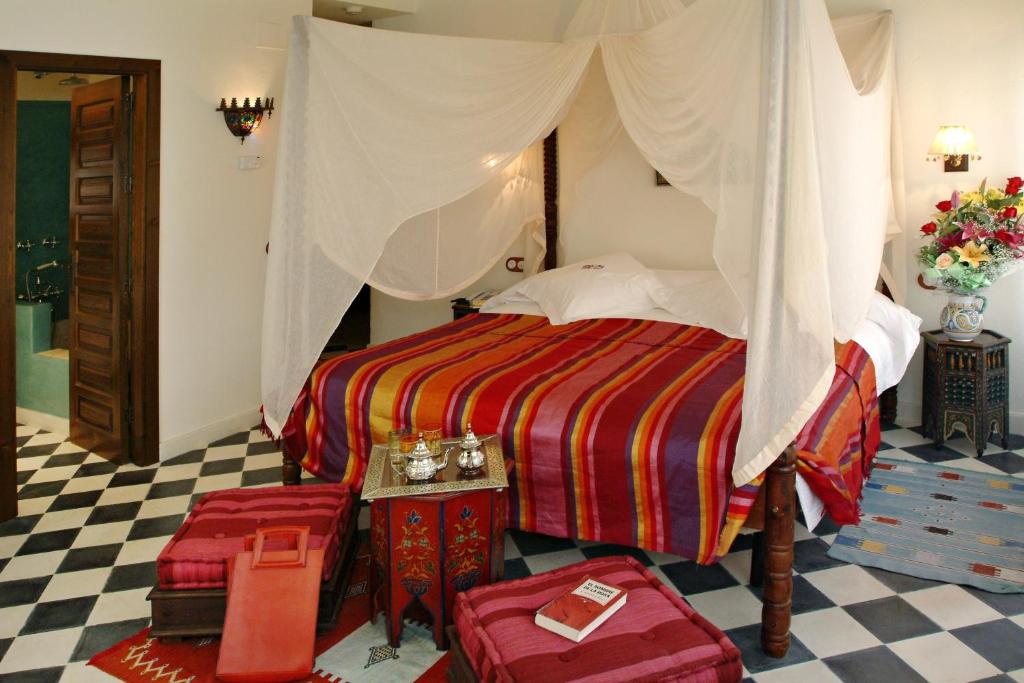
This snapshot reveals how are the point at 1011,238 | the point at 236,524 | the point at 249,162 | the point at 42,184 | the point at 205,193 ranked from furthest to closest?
1. the point at 42,184
2. the point at 249,162
3. the point at 205,193
4. the point at 1011,238
5. the point at 236,524

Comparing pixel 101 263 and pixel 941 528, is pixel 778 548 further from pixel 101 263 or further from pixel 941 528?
pixel 101 263

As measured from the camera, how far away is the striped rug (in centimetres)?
285

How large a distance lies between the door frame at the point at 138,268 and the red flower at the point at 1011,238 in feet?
13.0

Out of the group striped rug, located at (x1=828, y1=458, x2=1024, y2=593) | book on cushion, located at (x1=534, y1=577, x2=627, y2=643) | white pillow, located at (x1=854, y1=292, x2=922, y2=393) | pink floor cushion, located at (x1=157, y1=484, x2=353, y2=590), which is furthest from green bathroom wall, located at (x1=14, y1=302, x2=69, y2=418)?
white pillow, located at (x1=854, y1=292, x2=922, y2=393)

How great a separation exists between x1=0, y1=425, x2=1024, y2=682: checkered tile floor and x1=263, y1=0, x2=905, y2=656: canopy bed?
230 mm

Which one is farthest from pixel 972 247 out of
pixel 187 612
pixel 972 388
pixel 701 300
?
pixel 187 612

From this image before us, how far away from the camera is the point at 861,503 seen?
340 centimetres

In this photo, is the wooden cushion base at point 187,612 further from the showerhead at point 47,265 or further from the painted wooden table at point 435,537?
the showerhead at point 47,265

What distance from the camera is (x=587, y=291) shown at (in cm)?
421

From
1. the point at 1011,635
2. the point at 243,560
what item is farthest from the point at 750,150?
the point at 243,560

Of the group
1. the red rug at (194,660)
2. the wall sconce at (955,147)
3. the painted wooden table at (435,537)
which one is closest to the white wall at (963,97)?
the wall sconce at (955,147)

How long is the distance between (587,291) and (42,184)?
11.4 ft

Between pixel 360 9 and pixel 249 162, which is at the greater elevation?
pixel 360 9

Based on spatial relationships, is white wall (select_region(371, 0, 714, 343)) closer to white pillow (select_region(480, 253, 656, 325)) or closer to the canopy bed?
white pillow (select_region(480, 253, 656, 325))
